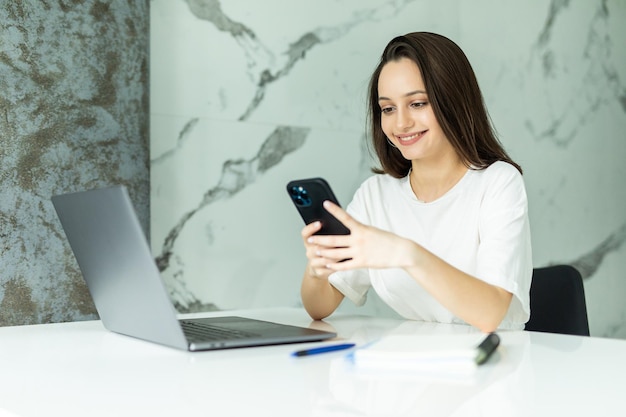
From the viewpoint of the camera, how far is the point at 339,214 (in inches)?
47.9

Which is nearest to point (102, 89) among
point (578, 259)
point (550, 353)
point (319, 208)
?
point (319, 208)

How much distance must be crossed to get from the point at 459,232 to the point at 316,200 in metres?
0.50

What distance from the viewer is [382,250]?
4.03ft

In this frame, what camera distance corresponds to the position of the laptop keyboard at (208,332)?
1.14m

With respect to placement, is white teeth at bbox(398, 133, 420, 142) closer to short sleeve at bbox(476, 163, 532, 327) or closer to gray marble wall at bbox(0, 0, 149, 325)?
short sleeve at bbox(476, 163, 532, 327)

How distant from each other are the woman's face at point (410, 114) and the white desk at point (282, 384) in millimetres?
628

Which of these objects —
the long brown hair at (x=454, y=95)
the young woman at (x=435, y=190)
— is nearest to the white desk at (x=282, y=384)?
the young woman at (x=435, y=190)

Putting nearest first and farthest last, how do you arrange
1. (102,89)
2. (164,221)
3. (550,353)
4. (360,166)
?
(550,353) → (102,89) → (164,221) → (360,166)

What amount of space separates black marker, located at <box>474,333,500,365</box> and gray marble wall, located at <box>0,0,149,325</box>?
106 centimetres

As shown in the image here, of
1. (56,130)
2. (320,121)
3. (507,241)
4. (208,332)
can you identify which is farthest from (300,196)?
(320,121)

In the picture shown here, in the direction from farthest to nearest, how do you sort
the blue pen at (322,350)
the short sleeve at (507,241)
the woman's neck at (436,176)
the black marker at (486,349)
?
1. the woman's neck at (436,176)
2. the short sleeve at (507,241)
3. the blue pen at (322,350)
4. the black marker at (486,349)

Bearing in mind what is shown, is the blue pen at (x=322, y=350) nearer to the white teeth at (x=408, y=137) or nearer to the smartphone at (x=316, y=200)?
the smartphone at (x=316, y=200)

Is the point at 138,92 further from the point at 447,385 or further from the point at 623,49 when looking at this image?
the point at 623,49

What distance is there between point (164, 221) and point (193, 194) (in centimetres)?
11
